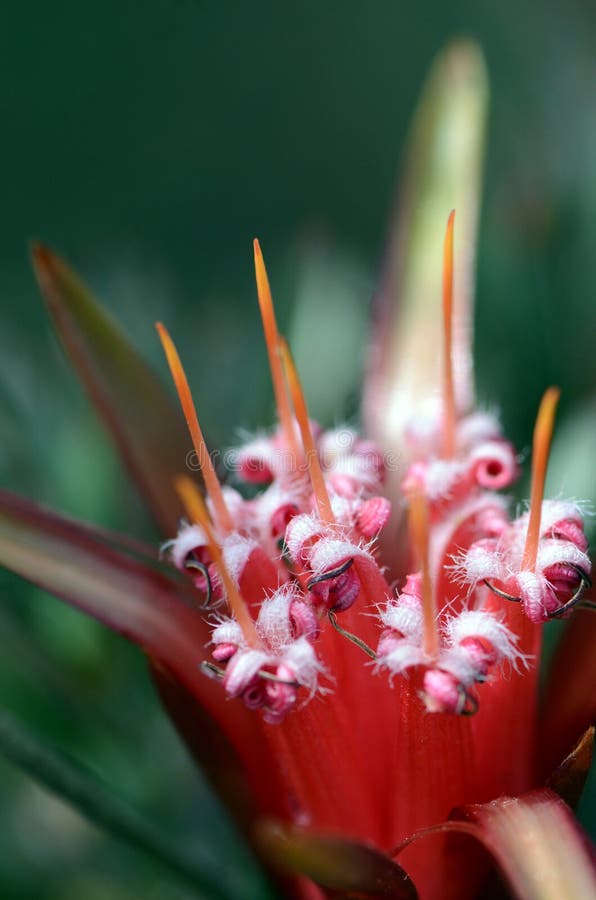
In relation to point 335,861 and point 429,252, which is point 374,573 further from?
point 429,252

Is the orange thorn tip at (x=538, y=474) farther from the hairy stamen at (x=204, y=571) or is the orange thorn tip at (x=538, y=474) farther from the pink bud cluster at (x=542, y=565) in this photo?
the hairy stamen at (x=204, y=571)

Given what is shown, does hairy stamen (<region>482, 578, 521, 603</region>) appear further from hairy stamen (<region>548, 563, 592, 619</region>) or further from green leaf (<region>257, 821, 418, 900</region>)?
green leaf (<region>257, 821, 418, 900</region>)

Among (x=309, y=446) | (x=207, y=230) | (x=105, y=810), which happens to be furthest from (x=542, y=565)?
(x=207, y=230)

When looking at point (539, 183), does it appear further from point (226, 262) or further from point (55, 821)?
point (55, 821)

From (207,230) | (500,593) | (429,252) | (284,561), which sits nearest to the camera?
(500,593)

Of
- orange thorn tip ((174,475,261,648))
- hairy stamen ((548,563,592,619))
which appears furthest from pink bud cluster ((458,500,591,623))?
orange thorn tip ((174,475,261,648))

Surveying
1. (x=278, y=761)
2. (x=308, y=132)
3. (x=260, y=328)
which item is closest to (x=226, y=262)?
(x=308, y=132)
